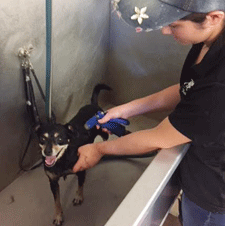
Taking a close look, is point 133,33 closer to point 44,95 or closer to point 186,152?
point 44,95

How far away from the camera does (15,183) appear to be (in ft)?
3.89

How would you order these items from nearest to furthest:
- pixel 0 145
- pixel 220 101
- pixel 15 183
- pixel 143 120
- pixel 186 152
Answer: pixel 220 101 < pixel 186 152 < pixel 0 145 < pixel 15 183 < pixel 143 120

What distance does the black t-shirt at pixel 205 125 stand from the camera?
49cm

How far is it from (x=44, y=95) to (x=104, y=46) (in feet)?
1.34

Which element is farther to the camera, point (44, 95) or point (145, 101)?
point (44, 95)

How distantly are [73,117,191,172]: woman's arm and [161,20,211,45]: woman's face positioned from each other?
0.54ft

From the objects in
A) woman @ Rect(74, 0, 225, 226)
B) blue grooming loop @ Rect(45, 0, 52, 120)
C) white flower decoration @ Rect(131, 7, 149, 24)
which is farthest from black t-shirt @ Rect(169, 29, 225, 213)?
blue grooming loop @ Rect(45, 0, 52, 120)

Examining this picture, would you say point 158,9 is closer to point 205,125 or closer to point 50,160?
point 205,125

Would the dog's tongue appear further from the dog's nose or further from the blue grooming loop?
the blue grooming loop

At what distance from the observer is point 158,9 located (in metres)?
0.49

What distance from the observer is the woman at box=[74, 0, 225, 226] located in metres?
0.49

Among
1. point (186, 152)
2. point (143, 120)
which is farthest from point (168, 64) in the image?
point (186, 152)

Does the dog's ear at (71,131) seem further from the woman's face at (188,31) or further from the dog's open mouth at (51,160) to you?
the woman's face at (188,31)

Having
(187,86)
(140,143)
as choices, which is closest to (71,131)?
(140,143)
